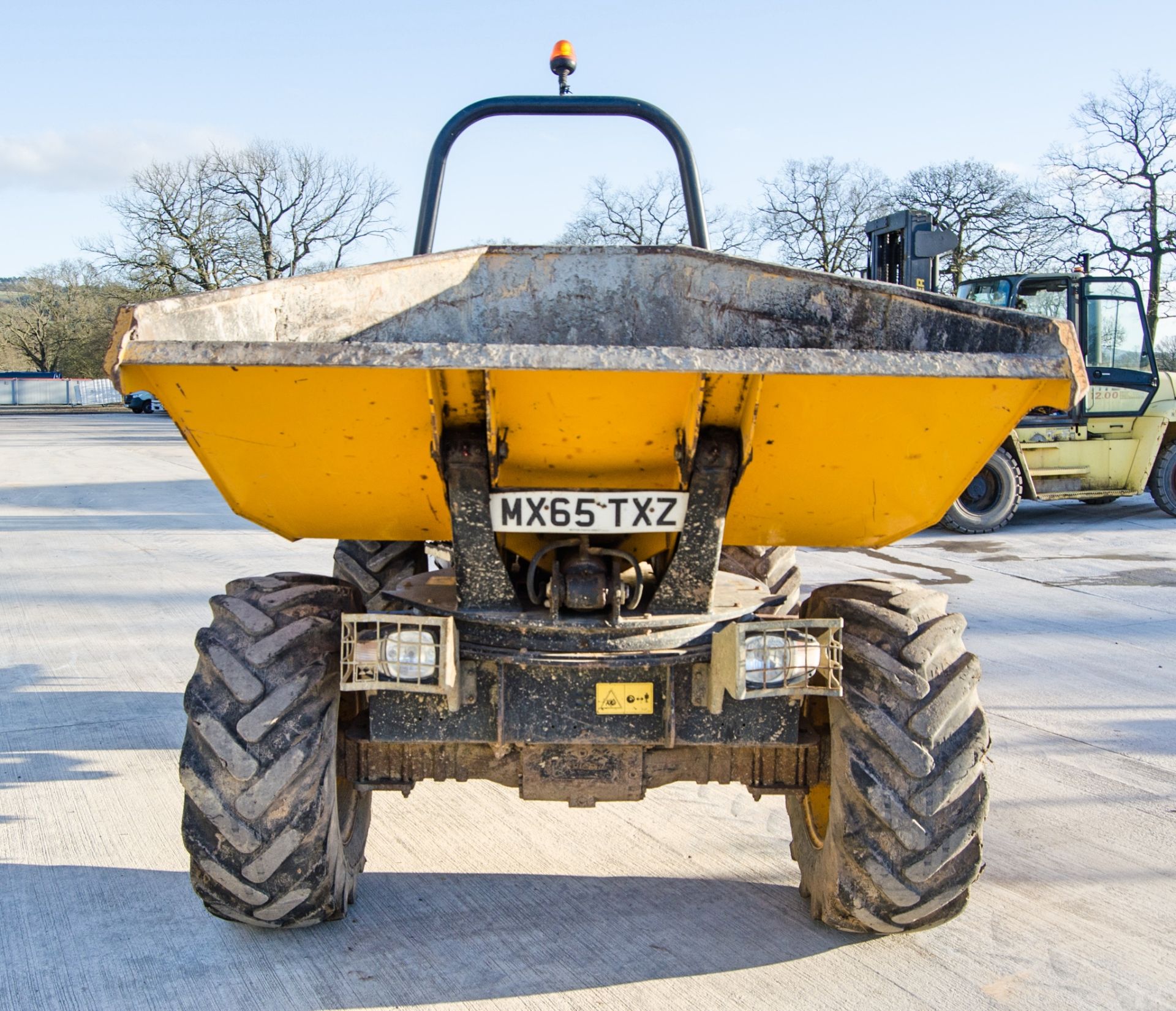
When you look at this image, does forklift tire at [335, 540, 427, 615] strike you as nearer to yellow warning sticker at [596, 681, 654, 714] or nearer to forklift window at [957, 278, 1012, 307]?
yellow warning sticker at [596, 681, 654, 714]

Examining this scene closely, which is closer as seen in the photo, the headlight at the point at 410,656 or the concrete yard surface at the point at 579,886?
the headlight at the point at 410,656

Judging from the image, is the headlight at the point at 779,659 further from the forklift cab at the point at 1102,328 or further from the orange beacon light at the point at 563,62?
the forklift cab at the point at 1102,328

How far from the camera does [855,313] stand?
3.50m

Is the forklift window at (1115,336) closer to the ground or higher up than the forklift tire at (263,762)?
higher up

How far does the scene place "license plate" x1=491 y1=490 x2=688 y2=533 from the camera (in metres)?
2.83

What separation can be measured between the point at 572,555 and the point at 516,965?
46.2 inches

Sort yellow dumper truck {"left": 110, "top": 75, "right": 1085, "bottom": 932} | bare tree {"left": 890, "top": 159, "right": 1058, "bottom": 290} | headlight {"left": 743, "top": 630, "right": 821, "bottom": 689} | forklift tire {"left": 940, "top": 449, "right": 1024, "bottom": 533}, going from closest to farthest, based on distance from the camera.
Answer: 1. yellow dumper truck {"left": 110, "top": 75, "right": 1085, "bottom": 932}
2. headlight {"left": 743, "top": 630, "right": 821, "bottom": 689}
3. forklift tire {"left": 940, "top": 449, "right": 1024, "bottom": 533}
4. bare tree {"left": 890, "top": 159, "right": 1058, "bottom": 290}

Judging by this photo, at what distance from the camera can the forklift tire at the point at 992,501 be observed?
11375 millimetres

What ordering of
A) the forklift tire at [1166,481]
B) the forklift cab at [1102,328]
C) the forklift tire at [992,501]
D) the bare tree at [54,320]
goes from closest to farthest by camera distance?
1. the forklift tire at [992,501]
2. the forklift cab at [1102,328]
3. the forklift tire at [1166,481]
4. the bare tree at [54,320]

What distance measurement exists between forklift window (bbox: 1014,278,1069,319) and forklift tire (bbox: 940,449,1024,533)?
1.68m

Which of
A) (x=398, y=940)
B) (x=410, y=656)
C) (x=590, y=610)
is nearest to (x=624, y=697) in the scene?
(x=590, y=610)

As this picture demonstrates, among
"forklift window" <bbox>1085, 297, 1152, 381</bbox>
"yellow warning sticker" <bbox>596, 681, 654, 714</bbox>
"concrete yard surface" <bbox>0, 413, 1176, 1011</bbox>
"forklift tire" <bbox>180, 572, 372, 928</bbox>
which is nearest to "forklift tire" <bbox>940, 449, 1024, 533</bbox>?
"forklift window" <bbox>1085, 297, 1152, 381</bbox>

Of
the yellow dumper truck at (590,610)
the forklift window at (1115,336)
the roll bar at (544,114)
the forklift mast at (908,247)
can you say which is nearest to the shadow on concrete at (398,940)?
the yellow dumper truck at (590,610)

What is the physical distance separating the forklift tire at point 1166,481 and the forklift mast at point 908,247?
11.0ft
